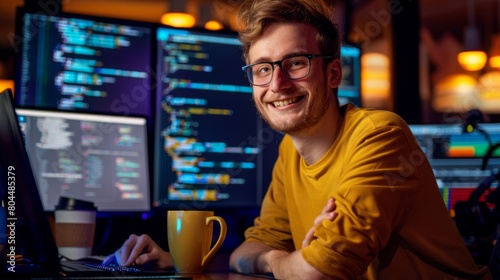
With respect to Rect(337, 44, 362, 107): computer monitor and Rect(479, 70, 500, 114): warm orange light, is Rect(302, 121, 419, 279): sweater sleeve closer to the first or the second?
Rect(337, 44, 362, 107): computer monitor

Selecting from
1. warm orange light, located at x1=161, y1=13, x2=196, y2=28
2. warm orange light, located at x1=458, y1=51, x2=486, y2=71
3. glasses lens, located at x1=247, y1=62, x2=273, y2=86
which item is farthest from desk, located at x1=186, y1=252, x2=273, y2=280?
warm orange light, located at x1=458, y1=51, x2=486, y2=71

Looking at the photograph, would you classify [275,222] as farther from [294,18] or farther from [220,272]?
[294,18]

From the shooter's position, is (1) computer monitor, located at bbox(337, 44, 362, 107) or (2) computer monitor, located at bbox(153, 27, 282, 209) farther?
(1) computer monitor, located at bbox(337, 44, 362, 107)

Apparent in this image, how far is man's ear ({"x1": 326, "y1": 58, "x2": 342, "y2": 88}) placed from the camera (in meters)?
1.52

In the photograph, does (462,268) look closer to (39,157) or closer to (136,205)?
(136,205)

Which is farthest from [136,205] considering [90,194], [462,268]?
[462,268]

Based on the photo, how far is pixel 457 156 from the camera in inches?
85.1

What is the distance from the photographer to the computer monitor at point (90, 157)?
5.79 ft

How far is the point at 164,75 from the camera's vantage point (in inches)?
78.0

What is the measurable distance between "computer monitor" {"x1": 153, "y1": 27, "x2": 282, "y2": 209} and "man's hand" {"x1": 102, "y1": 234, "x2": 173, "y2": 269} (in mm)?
508

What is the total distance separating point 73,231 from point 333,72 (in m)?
0.72

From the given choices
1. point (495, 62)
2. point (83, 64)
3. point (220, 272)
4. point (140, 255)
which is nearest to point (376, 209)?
point (220, 272)

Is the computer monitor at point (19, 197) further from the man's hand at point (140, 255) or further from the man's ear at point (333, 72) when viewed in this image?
the man's ear at point (333, 72)

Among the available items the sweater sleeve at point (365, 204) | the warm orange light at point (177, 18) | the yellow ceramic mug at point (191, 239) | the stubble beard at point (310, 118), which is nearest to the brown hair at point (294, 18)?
the stubble beard at point (310, 118)
